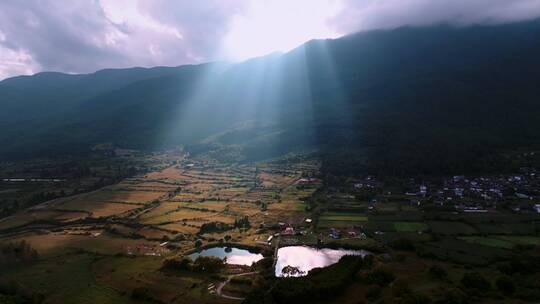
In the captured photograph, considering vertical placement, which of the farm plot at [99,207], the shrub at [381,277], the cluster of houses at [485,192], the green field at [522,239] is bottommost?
the green field at [522,239]

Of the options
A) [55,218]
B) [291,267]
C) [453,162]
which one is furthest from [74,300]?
[453,162]

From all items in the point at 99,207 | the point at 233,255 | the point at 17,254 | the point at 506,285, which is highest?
the point at 99,207

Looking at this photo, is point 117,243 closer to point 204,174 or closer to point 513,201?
point 204,174

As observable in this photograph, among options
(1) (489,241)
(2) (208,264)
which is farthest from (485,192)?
(2) (208,264)

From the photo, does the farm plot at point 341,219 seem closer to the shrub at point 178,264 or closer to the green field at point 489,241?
the green field at point 489,241

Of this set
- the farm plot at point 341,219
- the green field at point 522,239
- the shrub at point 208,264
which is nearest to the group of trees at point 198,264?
the shrub at point 208,264

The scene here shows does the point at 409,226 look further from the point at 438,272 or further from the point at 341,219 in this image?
the point at 438,272
